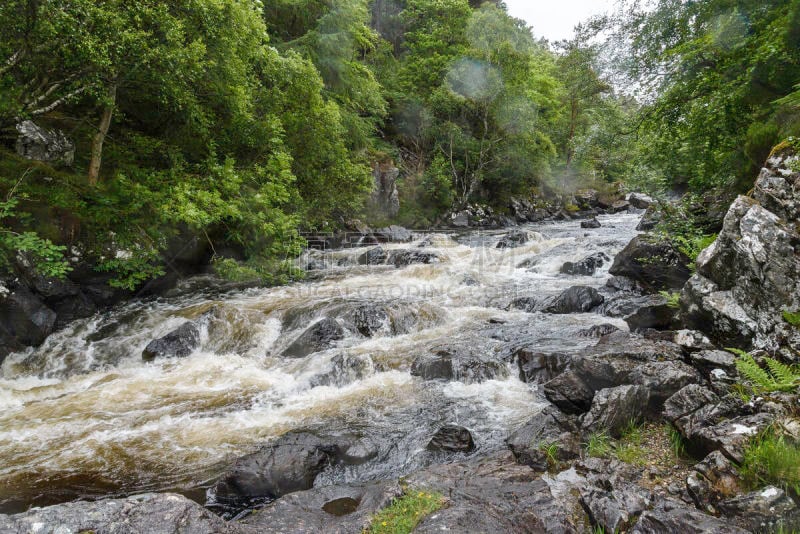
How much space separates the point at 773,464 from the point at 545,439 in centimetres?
206

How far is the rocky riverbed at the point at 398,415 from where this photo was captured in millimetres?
3441

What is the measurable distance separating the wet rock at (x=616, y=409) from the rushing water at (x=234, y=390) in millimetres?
1155

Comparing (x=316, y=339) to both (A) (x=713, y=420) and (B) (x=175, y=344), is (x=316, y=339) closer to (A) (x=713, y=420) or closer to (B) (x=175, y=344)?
(B) (x=175, y=344)

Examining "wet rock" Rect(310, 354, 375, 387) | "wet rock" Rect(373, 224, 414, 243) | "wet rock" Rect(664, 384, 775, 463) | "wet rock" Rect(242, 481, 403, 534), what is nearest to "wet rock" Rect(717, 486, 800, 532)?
"wet rock" Rect(664, 384, 775, 463)

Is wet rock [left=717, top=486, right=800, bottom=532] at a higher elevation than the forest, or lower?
lower

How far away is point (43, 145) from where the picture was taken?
9.34m

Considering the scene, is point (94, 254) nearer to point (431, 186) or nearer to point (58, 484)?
point (58, 484)

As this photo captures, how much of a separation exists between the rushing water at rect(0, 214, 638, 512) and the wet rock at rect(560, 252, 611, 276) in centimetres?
99

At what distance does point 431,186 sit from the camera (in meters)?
28.7

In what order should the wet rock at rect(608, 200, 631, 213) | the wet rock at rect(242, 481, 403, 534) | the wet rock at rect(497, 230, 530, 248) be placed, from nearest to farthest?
1. the wet rock at rect(242, 481, 403, 534)
2. the wet rock at rect(497, 230, 530, 248)
3. the wet rock at rect(608, 200, 631, 213)

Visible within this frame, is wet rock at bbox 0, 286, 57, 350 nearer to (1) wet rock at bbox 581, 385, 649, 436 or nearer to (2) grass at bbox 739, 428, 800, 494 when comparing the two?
(1) wet rock at bbox 581, 385, 649, 436

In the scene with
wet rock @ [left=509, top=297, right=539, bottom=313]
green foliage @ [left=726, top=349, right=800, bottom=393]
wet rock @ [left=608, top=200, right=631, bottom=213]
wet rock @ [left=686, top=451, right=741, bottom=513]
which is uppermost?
wet rock @ [left=608, top=200, right=631, bottom=213]

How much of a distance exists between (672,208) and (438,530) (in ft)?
35.0

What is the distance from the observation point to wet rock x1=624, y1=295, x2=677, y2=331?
8566mm
